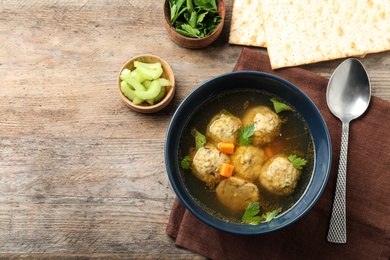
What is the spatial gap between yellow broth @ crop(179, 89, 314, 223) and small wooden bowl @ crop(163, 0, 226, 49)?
1.34 ft

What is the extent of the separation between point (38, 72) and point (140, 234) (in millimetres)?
1274

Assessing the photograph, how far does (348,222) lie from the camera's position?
2895mm

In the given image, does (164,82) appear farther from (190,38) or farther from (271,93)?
(271,93)

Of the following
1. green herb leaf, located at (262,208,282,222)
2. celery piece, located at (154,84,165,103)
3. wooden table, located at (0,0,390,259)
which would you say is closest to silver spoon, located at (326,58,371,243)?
wooden table, located at (0,0,390,259)

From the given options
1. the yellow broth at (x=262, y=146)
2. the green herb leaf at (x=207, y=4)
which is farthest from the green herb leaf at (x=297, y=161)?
the green herb leaf at (x=207, y=4)

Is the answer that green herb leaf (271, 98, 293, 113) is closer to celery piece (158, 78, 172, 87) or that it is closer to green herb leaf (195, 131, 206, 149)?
green herb leaf (195, 131, 206, 149)

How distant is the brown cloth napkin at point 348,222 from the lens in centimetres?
288

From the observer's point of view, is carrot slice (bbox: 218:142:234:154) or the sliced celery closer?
carrot slice (bbox: 218:142:234:154)

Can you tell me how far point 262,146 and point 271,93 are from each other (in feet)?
1.06

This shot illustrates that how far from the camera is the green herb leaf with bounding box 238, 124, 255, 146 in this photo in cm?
279

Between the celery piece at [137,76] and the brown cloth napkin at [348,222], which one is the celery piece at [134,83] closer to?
the celery piece at [137,76]

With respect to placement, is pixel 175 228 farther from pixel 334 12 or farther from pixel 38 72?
pixel 334 12

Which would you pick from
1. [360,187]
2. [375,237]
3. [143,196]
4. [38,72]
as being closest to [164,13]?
[38,72]

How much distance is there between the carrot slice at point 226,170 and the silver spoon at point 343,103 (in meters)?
0.68
